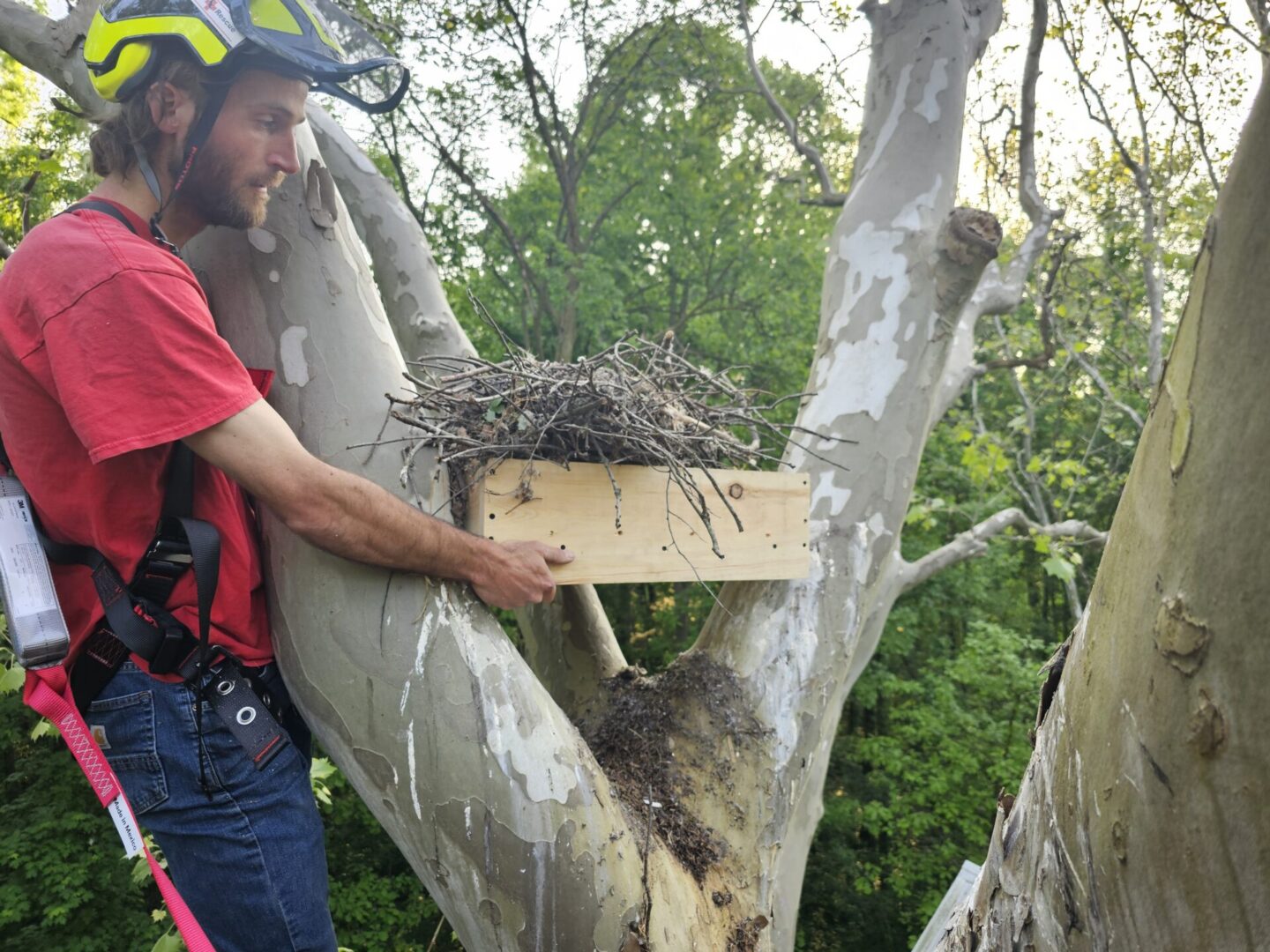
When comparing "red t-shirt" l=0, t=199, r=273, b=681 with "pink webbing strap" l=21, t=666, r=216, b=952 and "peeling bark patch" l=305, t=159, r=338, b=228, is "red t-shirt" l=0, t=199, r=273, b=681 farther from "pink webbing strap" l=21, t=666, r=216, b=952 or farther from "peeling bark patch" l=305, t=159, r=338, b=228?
"peeling bark patch" l=305, t=159, r=338, b=228

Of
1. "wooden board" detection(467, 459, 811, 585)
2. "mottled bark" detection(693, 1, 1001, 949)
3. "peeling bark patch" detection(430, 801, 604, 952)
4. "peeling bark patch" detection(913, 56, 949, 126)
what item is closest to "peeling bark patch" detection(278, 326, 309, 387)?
"wooden board" detection(467, 459, 811, 585)

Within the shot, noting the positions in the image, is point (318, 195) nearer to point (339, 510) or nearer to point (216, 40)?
point (216, 40)

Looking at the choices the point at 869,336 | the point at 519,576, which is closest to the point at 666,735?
the point at 519,576

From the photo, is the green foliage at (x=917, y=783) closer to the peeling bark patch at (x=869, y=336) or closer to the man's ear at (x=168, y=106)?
the peeling bark patch at (x=869, y=336)

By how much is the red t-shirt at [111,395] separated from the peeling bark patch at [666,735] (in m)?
0.96

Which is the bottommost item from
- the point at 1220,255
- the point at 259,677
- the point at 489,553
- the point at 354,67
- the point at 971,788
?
the point at 971,788

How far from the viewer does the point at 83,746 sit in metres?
1.54

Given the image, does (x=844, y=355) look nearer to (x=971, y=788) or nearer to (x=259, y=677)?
(x=259, y=677)

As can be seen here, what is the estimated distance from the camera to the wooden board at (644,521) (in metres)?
1.84

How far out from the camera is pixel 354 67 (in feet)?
5.66

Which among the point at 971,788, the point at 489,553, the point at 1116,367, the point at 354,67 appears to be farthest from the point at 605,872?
the point at 1116,367

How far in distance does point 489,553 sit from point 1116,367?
14.5 m

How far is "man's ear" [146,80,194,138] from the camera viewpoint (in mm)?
1653

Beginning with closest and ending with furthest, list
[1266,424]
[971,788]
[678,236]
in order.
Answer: [1266,424] → [971,788] → [678,236]
